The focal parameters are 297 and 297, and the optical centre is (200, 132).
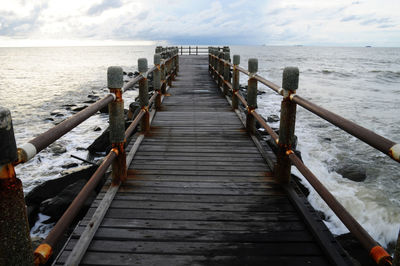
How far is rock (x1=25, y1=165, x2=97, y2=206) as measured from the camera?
231 inches

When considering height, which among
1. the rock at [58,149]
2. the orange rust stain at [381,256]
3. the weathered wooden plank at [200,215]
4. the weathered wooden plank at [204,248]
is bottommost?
the rock at [58,149]

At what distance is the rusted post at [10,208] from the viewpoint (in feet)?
3.62

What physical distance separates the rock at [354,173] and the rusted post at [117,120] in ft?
24.9

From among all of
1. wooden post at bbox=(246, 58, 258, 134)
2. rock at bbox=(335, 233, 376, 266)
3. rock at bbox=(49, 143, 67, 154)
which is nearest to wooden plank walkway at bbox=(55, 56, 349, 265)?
wooden post at bbox=(246, 58, 258, 134)

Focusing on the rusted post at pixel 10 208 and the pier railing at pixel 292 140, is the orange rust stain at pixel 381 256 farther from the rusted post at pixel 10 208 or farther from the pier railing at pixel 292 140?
the rusted post at pixel 10 208

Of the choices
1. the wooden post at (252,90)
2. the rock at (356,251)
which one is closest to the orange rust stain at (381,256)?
the rock at (356,251)

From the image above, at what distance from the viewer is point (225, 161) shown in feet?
13.8

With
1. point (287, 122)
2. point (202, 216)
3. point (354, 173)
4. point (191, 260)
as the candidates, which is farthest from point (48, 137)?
point (354, 173)

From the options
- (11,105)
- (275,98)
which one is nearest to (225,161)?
(275,98)

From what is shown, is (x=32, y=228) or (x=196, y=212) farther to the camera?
(x=32, y=228)

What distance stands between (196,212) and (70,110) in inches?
746

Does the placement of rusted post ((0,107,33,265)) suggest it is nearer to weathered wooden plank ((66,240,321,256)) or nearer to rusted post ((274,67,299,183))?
weathered wooden plank ((66,240,321,256))

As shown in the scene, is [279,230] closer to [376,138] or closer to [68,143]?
[376,138]

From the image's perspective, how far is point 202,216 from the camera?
2826 millimetres
